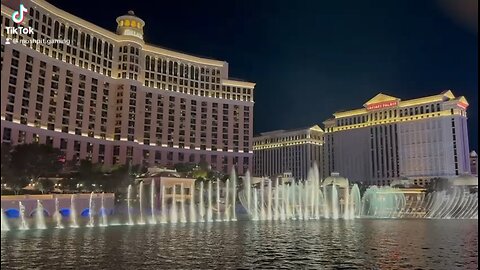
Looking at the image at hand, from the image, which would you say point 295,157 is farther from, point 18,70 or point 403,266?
point 403,266

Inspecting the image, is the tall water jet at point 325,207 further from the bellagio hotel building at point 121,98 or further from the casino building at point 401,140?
the casino building at point 401,140

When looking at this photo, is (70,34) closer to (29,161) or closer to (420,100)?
(29,161)

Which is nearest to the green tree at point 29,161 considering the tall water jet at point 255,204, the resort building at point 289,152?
the tall water jet at point 255,204

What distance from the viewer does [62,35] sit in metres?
96.6

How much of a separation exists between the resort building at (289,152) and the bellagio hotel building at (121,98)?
151 feet

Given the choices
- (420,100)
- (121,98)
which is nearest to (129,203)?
(121,98)

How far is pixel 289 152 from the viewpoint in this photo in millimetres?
181250

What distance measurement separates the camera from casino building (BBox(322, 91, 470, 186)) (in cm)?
13062

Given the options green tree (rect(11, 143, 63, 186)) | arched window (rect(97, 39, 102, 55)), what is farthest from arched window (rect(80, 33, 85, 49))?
green tree (rect(11, 143, 63, 186))

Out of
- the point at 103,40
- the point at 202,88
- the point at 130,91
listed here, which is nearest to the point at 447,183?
the point at 202,88

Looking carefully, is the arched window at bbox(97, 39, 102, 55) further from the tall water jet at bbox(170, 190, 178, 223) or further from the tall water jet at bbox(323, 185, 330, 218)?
the tall water jet at bbox(323, 185, 330, 218)

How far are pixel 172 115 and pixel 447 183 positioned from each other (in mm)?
77742

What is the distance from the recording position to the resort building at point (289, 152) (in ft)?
576

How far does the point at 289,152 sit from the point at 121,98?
89802 mm
